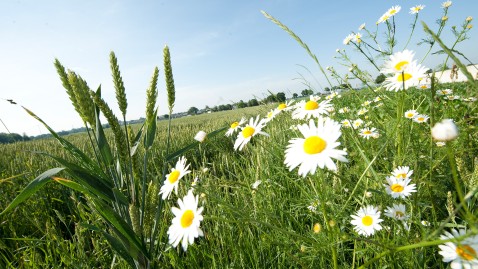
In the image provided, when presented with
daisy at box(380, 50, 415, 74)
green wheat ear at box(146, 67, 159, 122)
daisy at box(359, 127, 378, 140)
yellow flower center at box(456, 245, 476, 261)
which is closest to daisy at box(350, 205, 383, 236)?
yellow flower center at box(456, 245, 476, 261)

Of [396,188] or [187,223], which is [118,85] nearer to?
[187,223]

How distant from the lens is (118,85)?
114 cm

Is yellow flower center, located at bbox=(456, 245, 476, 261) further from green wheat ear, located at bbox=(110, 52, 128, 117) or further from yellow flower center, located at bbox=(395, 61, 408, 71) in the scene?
green wheat ear, located at bbox=(110, 52, 128, 117)

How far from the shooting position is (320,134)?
85cm

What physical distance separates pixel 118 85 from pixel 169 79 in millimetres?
227

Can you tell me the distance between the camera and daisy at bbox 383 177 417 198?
1.03 meters

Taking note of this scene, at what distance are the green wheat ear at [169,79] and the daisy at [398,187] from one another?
0.99 meters

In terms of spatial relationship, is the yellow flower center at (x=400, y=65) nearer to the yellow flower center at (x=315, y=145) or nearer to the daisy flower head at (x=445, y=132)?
the yellow flower center at (x=315, y=145)

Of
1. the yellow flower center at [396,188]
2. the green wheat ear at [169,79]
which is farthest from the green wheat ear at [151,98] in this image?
the yellow flower center at [396,188]

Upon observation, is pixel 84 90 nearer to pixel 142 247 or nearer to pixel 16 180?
pixel 142 247

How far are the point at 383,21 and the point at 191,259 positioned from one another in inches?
86.2

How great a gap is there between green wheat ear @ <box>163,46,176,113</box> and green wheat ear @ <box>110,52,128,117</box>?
200 millimetres

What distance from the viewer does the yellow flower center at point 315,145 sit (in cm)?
79

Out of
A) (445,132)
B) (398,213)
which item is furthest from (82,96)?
(398,213)
